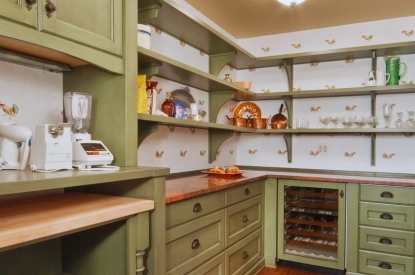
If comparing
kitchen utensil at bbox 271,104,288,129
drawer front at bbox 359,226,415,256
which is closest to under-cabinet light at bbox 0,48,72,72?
kitchen utensil at bbox 271,104,288,129

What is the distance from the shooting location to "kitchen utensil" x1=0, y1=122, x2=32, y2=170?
3.97 feet

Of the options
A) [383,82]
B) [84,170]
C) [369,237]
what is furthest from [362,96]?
[84,170]

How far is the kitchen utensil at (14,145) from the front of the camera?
3.97 feet

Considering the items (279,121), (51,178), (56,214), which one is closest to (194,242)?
(56,214)

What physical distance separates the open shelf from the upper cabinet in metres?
0.58

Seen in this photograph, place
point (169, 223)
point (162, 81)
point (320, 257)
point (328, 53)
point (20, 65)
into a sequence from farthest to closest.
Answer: point (328, 53), point (320, 257), point (162, 81), point (169, 223), point (20, 65)

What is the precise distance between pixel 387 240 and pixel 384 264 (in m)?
0.20

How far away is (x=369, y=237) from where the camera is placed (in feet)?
8.61

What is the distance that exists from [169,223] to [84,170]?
0.60 meters

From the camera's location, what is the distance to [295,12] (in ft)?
9.57

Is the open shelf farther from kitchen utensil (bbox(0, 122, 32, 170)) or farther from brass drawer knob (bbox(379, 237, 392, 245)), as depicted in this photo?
brass drawer knob (bbox(379, 237, 392, 245))

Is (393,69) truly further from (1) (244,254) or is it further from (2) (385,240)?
(1) (244,254)

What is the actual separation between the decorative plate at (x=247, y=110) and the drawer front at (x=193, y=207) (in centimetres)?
155

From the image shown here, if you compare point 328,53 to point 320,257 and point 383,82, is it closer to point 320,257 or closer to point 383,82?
point 383,82
